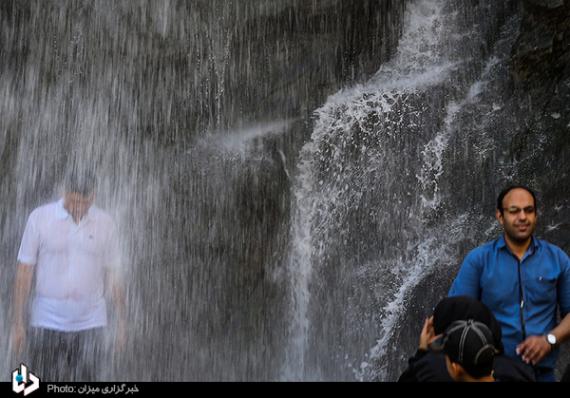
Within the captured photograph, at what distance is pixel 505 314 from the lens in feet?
12.4

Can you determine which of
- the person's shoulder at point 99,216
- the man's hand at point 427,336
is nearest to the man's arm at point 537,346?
Answer: the man's hand at point 427,336

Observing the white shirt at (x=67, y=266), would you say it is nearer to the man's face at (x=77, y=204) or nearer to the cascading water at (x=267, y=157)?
the man's face at (x=77, y=204)

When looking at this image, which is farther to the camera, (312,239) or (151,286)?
(151,286)

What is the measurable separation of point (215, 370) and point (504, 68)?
486 centimetres

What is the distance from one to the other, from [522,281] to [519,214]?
0.34m

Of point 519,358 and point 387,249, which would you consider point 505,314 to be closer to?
point 519,358

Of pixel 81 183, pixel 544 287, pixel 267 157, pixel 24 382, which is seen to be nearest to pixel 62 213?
pixel 81 183

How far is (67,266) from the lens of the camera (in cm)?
477

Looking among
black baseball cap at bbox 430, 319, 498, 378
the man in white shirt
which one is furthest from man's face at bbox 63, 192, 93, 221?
black baseball cap at bbox 430, 319, 498, 378

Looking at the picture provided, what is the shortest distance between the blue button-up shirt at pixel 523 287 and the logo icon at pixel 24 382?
2.19 m

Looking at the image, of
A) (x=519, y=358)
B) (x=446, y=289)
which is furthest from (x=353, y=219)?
(x=519, y=358)

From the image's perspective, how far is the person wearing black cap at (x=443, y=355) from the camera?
312 centimetres

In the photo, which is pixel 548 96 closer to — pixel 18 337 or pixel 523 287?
pixel 523 287

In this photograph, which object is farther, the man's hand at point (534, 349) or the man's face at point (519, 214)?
the man's face at point (519, 214)
